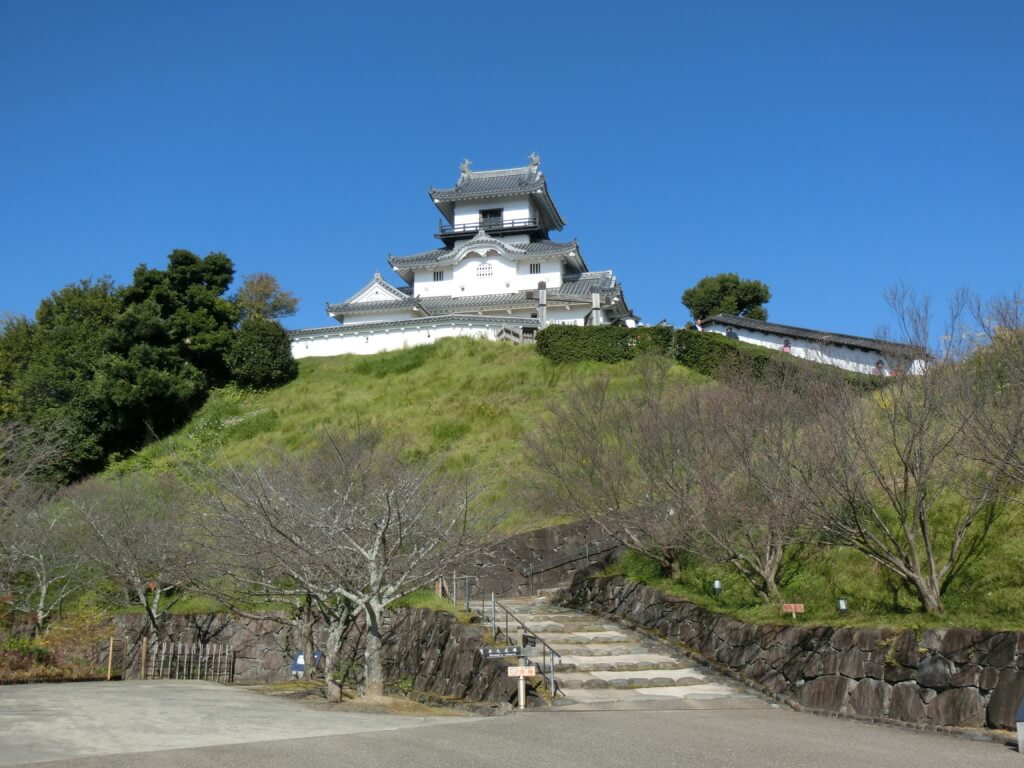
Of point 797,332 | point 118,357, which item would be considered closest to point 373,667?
point 118,357

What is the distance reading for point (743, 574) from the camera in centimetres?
1483

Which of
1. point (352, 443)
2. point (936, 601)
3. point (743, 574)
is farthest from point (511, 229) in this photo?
point (936, 601)

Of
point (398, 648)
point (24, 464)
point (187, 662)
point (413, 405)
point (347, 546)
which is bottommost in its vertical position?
point (187, 662)

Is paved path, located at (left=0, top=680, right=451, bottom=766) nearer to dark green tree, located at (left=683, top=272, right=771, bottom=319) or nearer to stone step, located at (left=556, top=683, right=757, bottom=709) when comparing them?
stone step, located at (left=556, top=683, right=757, bottom=709)

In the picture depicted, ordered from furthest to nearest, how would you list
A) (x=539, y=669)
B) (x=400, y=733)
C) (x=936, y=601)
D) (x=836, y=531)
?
(x=539, y=669) → (x=836, y=531) → (x=936, y=601) → (x=400, y=733)

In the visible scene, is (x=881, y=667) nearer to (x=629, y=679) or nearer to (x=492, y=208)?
(x=629, y=679)

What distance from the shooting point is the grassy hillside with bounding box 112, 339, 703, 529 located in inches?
1240

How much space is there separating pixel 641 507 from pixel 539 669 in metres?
5.19

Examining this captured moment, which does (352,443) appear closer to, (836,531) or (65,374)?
(836,531)

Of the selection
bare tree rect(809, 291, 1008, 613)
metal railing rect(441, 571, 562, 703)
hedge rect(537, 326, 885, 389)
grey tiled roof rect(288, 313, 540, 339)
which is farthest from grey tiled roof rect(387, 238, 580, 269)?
bare tree rect(809, 291, 1008, 613)

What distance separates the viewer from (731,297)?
64750 mm

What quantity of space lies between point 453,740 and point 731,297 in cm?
5915

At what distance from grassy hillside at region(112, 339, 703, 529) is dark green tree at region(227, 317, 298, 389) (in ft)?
2.61

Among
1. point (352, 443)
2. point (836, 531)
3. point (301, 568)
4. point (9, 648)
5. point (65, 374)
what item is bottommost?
point (9, 648)
